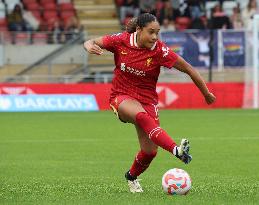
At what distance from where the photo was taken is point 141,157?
10.0 meters

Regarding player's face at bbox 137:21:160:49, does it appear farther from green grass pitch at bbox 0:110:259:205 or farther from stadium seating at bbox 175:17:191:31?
stadium seating at bbox 175:17:191:31

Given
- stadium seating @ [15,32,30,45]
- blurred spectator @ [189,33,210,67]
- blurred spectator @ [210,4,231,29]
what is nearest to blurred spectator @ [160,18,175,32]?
blurred spectator @ [210,4,231,29]

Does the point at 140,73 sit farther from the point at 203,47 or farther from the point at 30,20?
the point at 30,20

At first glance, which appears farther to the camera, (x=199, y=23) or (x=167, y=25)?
(x=167, y=25)

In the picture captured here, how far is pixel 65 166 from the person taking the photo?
43.8ft

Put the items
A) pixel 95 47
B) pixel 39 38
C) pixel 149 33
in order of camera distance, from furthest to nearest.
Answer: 1. pixel 39 38
2. pixel 95 47
3. pixel 149 33

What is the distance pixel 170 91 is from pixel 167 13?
5.48 metres

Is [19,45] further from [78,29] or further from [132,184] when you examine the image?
[132,184]

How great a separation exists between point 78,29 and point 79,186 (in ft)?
71.3

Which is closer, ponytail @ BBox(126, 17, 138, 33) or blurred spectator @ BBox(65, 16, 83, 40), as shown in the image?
ponytail @ BBox(126, 17, 138, 33)

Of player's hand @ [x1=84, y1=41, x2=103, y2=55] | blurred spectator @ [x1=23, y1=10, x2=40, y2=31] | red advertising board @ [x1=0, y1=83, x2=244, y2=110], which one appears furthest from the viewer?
blurred spectator @ [x1=23, y1=10, x2=40, y2=31]

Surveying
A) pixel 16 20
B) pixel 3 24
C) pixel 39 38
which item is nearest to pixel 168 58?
pixel 39 38

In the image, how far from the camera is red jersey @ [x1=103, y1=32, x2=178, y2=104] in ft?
32.1

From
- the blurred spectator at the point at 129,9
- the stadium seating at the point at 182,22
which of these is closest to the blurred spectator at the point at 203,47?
the stadium seating at the point at 182,22
